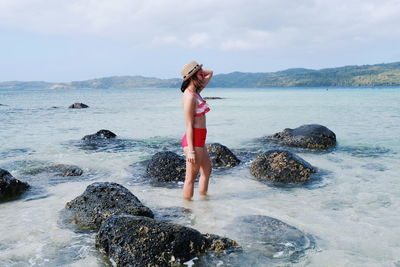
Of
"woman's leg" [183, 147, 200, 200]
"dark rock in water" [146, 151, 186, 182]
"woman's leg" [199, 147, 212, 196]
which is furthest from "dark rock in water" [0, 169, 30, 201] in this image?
"woman's leg" [199, 147, 212, 196]

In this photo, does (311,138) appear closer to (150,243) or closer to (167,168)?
(167,168)

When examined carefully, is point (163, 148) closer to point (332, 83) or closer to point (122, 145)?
point (122, 145)

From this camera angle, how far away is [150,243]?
4797mm

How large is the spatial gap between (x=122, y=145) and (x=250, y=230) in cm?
1109

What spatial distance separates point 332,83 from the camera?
171m

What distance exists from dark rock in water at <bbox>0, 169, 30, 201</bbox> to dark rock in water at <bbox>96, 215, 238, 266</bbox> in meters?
4.18

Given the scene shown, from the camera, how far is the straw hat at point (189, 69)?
6.37 metres

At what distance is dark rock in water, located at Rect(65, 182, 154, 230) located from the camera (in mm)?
6281

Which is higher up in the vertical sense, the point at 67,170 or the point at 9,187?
the point at 9,187

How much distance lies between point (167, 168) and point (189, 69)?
4.08m

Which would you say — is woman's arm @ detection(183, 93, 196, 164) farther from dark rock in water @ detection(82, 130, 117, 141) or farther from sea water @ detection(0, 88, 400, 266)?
dark rock in water @ detection(82, 130, 117, 141)

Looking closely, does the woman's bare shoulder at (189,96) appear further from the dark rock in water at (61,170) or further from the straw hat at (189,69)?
the dark rock in water at (61,170)

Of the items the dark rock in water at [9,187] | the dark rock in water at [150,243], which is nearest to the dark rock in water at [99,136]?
the dark rock in water at [9,187]

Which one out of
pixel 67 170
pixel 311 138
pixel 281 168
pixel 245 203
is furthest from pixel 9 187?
pixel 311 138
